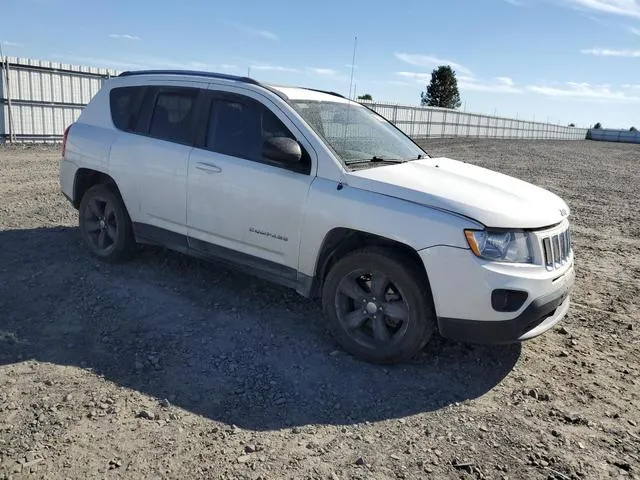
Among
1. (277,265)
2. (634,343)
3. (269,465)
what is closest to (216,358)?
(277,265)

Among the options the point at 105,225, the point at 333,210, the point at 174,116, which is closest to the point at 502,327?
the point at 333,210

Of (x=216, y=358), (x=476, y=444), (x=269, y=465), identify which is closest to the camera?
(x=269, y=465)

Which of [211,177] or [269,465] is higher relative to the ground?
[211,177]

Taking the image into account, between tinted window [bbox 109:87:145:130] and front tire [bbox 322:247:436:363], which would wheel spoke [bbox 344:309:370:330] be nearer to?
front tire [bbox 322:247:436:363]

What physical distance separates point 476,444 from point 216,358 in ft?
6.22

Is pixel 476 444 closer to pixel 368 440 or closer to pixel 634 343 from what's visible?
pixel 368 440

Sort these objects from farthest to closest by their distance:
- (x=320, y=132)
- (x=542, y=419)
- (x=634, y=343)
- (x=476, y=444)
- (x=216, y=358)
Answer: (x=634, y=343) → (x=320, y=132) → (x=216, y=358) → (x=542, y=419) → (x=476, y=444)

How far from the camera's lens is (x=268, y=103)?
456cm

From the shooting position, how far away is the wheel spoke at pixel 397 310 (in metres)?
3.90

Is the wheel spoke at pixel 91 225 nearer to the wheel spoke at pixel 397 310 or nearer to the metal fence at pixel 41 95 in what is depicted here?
the wheel spoke at pixel 397 310

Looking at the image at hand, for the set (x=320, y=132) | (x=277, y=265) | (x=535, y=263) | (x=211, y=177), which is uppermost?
(x=320, y=132)

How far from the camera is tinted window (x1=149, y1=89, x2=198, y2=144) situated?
16.6ft

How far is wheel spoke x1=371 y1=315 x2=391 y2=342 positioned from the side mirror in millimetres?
1340

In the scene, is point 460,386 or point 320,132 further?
point 320,132
